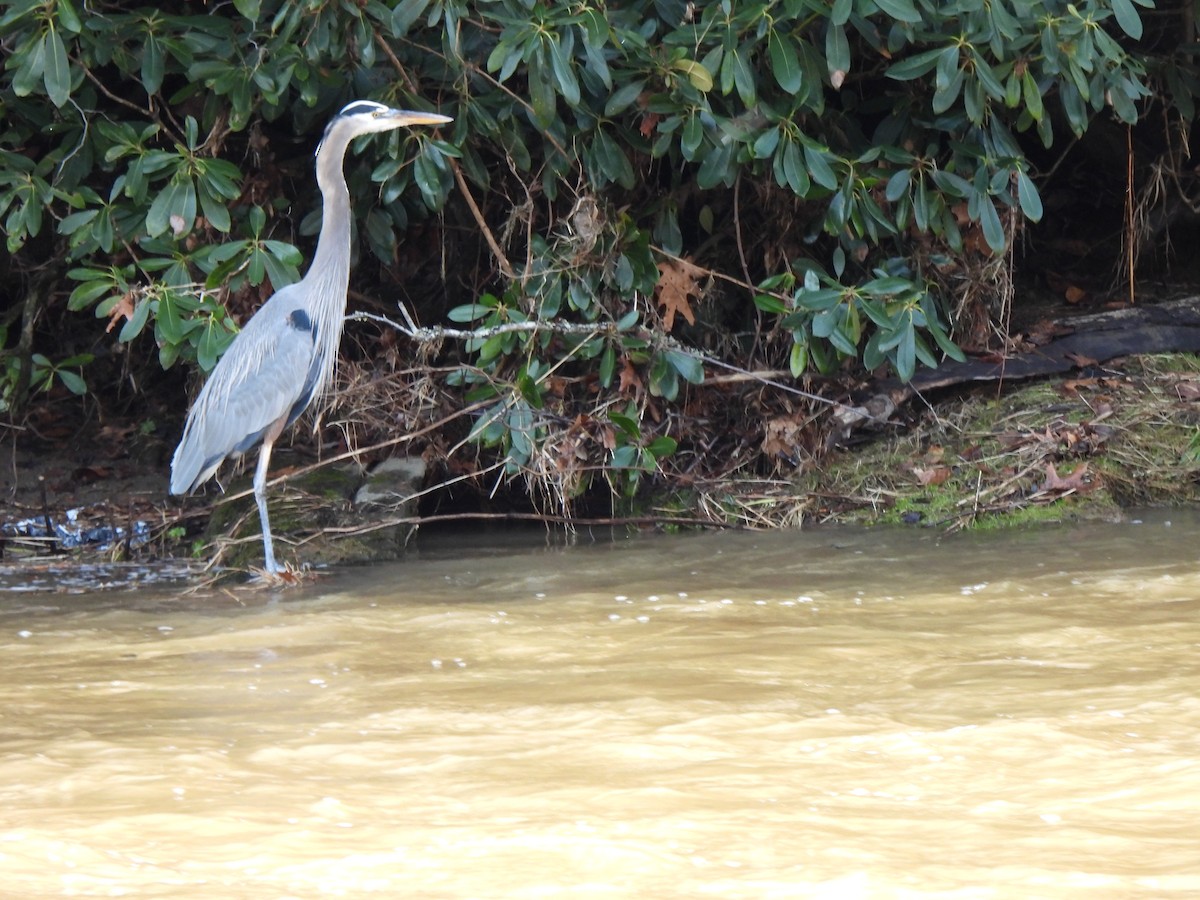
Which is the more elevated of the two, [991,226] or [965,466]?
[991,226]

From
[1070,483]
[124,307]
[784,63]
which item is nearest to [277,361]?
[124,307]

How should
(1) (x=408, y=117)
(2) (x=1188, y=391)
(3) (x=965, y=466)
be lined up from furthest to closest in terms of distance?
(2) (x=1188, y=391)
(3) (x=965, y=466)
(1) (x=408, y=117)

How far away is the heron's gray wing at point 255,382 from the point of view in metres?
6.11

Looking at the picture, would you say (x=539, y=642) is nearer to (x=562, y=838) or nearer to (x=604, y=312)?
(x=562, y=838)

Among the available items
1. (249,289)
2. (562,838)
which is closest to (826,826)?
(562,838)

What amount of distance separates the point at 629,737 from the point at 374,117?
138 inches

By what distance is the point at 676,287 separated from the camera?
6492 millimetres

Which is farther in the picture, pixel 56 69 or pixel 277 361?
pixel 277 361

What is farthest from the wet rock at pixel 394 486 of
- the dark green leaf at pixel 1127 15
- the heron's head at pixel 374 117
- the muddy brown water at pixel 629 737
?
the dark green leaf at pixel 1127 15

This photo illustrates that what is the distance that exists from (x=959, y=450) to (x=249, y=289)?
341 cm

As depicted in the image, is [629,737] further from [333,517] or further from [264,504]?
[333,517]

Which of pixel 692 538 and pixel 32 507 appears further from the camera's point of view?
pixel 32 507

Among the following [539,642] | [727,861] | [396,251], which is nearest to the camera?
[727,861]

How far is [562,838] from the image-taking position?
234 cm
